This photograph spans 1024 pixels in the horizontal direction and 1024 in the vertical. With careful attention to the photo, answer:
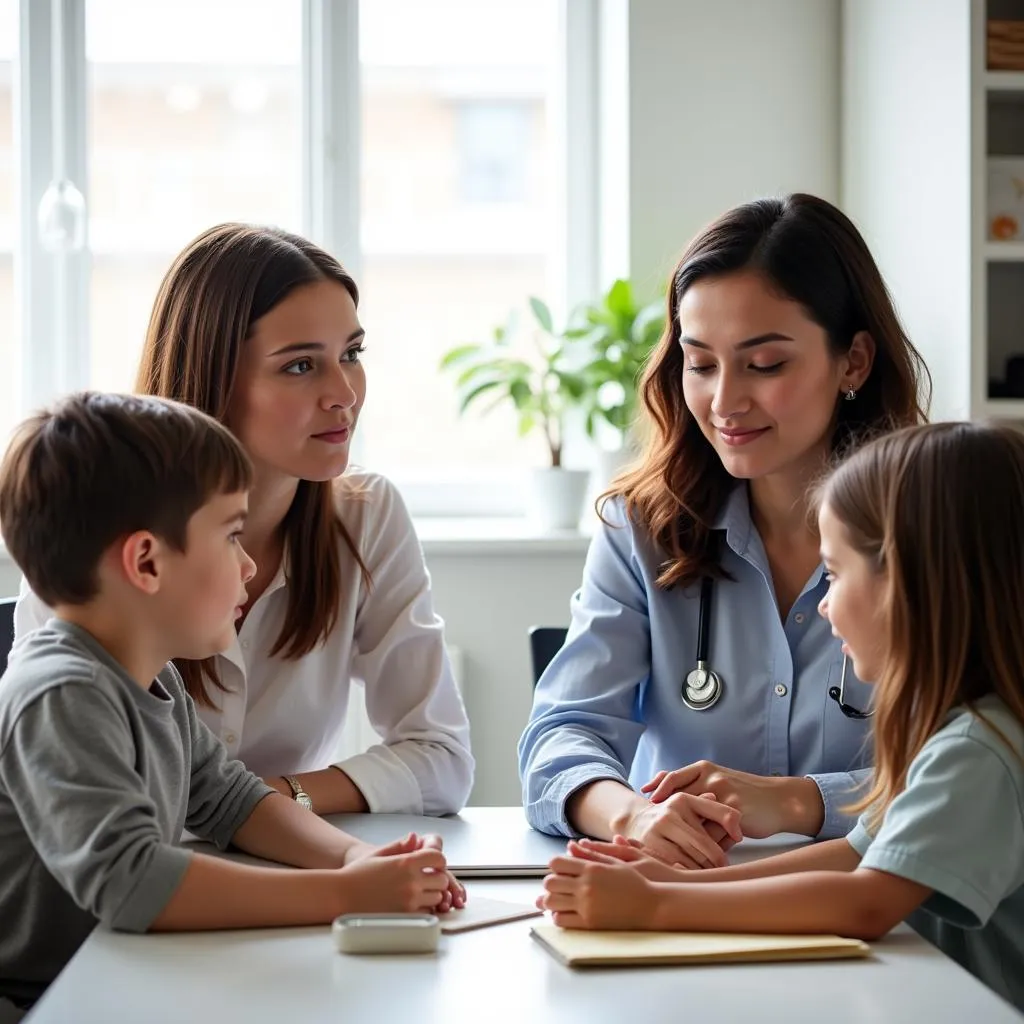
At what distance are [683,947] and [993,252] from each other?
1.97 m

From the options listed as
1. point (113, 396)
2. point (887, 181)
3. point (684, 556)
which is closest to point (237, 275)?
point (113, 396)

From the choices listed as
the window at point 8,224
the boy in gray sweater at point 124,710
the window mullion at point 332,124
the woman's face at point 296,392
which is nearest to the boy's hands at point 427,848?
the boy in gray sweater at point 124,710

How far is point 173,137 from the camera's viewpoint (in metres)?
3.59

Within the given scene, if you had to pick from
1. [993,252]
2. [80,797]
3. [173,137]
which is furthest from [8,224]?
[80,797]

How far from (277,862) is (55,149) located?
2591 mm

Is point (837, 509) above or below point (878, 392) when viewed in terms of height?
below

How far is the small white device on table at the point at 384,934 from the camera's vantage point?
1.07m

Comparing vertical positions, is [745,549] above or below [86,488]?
below

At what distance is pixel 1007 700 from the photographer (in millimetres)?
1218

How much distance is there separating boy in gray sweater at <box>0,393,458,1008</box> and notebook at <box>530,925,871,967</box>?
15 centimetres

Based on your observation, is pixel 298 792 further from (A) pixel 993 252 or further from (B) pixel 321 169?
(B) pixel 321 169

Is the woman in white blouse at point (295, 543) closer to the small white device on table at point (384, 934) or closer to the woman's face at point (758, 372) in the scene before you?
the woman's face at point (758, 372)

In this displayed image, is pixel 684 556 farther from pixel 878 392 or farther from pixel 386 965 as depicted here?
pixel 386 965

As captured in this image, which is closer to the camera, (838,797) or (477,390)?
(838,797)
